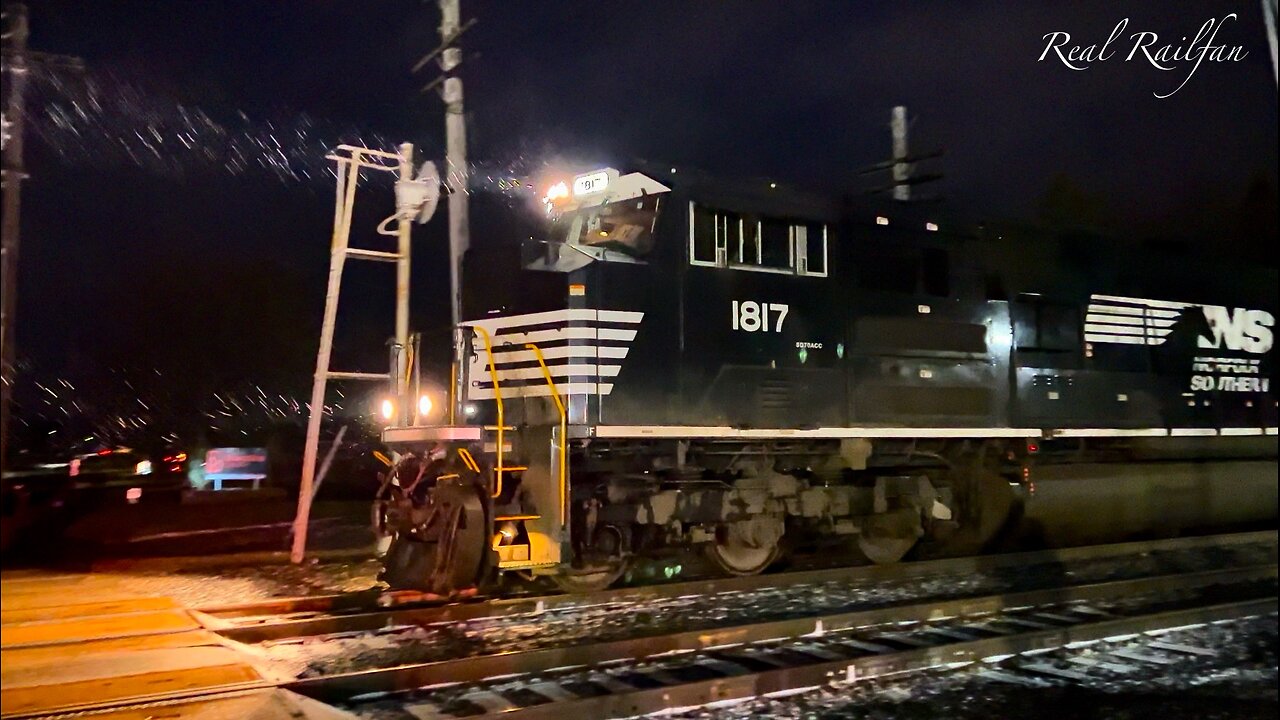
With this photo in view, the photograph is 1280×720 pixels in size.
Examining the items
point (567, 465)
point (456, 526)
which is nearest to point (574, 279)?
point (567, 465)

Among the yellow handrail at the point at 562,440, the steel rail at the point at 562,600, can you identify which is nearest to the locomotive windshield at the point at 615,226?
the yellow handrail at the point at 562,440

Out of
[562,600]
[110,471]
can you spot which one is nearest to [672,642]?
[562,600]

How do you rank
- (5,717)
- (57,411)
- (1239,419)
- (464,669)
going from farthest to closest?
(1239,419) < (57,411) < (464,669) < (5,717)

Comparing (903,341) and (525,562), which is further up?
(903,341)

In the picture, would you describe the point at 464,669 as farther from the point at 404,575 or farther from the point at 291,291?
the point at 291,291

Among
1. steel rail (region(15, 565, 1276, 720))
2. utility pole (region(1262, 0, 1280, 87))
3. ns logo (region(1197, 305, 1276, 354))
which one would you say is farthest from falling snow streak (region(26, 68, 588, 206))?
ns logo (region(1197, 305, 1276, 354))

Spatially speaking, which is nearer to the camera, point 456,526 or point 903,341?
point 456,526

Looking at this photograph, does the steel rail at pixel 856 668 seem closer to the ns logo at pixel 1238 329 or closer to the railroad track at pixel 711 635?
the railroad track at pixel 711 635

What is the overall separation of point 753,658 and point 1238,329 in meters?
9.12

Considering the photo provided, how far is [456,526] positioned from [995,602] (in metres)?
A: 4.22

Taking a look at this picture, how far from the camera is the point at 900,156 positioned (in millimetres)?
20141

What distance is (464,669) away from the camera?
5.68 m

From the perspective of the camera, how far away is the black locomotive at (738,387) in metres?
7.61

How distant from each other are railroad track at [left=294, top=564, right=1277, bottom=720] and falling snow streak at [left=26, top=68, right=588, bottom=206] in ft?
11.5
